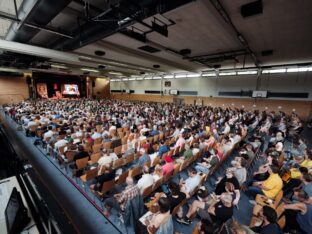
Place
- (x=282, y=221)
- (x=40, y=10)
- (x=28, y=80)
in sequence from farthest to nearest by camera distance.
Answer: (x=28, y=80), (x=40, y=10), (x=282, y=221)

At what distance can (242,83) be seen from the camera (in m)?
17.8

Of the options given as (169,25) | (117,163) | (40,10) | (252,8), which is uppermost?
(252,8)

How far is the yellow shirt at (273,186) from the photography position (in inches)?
134

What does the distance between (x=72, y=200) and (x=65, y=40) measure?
321 inches

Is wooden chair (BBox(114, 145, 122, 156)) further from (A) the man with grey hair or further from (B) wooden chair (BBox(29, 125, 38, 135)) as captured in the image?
(B) wooden chair (BBox(29, 125, 38, 135))

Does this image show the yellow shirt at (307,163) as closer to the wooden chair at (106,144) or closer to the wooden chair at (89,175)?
the wooden chair at (89,175)

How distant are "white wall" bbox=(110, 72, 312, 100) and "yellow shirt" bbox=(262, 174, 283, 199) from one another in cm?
1621

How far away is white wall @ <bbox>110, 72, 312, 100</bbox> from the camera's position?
14344mm

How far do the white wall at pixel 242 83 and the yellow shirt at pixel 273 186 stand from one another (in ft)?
53.2

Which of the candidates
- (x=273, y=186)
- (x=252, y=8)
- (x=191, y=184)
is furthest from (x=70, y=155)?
(x=252, y=8)

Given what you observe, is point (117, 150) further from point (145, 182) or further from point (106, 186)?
point (145, 182)

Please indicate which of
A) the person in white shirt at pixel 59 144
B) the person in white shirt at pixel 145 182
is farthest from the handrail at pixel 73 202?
the person in white shirt at pixel 145 182

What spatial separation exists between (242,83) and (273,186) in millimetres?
17192

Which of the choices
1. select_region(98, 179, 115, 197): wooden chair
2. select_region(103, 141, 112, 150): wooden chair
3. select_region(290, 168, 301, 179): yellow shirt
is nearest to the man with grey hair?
select_region(98, 179, 115, 197): wooden chair
